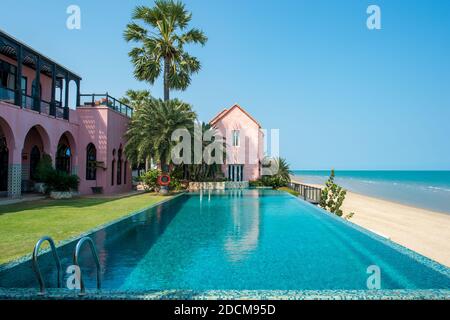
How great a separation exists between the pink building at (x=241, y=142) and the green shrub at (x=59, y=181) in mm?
15790

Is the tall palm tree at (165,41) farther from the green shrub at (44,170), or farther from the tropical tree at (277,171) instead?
→ the tropical tree at (277,171)

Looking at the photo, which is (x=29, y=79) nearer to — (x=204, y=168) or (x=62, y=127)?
(x=62, y=127)

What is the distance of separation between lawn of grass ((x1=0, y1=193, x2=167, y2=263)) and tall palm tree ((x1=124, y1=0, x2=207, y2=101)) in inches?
545

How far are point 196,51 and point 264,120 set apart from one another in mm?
10961

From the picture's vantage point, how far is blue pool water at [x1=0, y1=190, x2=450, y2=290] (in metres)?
6.03

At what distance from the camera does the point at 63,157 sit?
23141 mm

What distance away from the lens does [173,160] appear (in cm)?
2344

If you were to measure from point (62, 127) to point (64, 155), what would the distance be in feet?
12.0

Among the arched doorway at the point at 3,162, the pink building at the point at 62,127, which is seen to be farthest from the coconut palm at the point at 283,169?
the arched doorway at the point at 3,162

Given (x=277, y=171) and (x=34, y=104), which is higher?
(x=34, y=104)

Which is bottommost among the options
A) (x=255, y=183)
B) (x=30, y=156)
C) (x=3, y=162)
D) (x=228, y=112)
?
(x=255, y=183)

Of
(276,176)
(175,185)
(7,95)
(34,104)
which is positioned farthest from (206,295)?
(276,176)

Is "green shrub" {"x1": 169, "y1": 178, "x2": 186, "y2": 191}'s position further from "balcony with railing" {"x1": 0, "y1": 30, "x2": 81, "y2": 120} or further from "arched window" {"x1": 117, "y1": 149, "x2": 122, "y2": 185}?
"balcony with railing" {"x1": 0, "y1": 30, "x2": 81, "y2": 120}

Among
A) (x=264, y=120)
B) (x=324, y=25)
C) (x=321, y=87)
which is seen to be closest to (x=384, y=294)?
(x=324, y=25)
